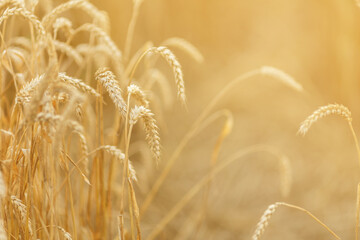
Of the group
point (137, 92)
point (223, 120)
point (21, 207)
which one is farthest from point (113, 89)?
point (223, 120)

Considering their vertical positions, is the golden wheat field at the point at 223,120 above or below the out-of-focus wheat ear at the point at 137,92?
below

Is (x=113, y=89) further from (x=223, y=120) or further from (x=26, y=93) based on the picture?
(x=223, y=120)

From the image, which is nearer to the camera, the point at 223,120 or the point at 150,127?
the point at 150,127

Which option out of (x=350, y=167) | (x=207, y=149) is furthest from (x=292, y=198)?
(x=207, y=149)

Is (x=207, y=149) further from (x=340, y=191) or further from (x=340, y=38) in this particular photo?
(x=340, y=38)

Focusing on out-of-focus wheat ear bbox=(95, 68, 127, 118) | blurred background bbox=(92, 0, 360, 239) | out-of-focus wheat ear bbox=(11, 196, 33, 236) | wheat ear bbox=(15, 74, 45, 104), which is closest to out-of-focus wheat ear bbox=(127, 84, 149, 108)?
out-of-focus wheat ear bbox=(95, 68, 127, 118)

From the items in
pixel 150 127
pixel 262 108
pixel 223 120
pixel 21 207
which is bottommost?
pixel 223 120

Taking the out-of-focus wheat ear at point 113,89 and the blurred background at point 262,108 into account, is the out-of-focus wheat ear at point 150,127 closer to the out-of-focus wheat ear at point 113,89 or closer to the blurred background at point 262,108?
the out-of-focus wheat ear at point 113,89

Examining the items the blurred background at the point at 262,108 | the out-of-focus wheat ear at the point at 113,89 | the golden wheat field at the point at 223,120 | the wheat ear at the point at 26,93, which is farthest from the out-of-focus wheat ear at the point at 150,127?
the blurred background at the point at 262,108
